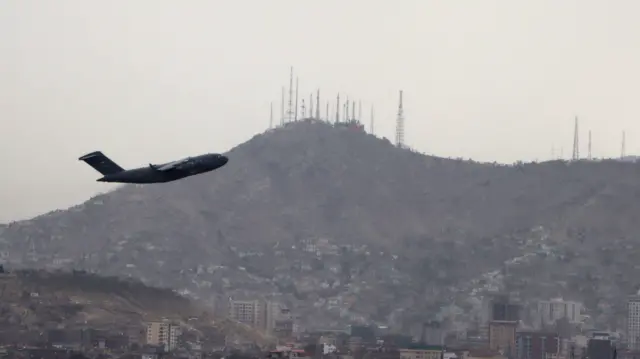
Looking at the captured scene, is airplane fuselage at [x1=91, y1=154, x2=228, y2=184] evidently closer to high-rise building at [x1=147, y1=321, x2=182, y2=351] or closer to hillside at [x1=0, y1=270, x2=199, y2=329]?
hillside at [x1=0, y1=270, x2=199, y2=329]

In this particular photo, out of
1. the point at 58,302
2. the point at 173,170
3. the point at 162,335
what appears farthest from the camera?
the point at 162,335

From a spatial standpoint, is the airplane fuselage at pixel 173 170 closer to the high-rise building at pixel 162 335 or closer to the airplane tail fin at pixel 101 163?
the airplane tail fin at pixel 101 163

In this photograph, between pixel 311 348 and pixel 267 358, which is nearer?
pixel 267 358

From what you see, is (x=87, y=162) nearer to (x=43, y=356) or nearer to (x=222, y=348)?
(x=43, y=356)

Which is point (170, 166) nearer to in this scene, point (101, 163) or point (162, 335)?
point (101, 163)

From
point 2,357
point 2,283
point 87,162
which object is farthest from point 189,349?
point 87,162

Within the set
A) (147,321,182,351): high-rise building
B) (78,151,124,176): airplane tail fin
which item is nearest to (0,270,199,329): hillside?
(147,321,182,351): high-rise building

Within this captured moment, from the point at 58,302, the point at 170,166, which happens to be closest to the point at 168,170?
the point at 170,166
